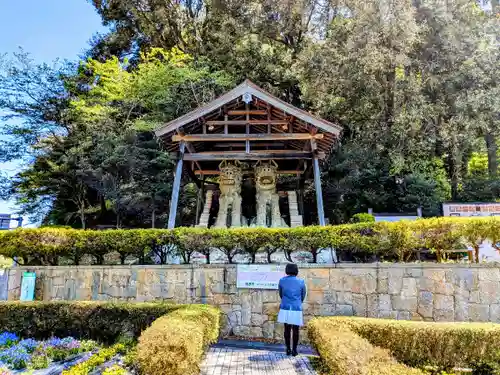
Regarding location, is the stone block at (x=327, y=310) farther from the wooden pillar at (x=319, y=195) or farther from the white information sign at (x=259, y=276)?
the wooden pillar at (x=319, y=195)

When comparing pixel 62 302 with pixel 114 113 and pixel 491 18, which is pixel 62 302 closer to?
pixel 114 113

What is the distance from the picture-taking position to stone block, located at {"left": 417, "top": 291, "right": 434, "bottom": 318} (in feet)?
25.9

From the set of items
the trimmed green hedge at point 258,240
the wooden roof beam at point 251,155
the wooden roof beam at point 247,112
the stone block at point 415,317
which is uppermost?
the wooden roof beam at point 247,112

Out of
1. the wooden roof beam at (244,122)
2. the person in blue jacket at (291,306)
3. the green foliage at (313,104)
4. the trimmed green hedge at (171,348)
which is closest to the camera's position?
the trimmed green hedge at (171,348)

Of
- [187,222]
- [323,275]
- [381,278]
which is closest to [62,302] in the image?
[323,275]

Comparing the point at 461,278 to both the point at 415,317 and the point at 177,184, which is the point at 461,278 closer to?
the point at 415,317

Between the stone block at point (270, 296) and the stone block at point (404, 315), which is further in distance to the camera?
the stone block at point (270, 296)

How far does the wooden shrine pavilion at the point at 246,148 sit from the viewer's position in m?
12.4

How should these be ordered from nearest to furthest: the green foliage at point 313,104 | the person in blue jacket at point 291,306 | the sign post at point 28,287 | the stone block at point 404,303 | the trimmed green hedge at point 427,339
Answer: the trimmed green hedge at point 427,339
the person in blue jacket at point 291,306
the stone block at point 404,303
the sign post at point 28,287
the green foliage at point 313,104

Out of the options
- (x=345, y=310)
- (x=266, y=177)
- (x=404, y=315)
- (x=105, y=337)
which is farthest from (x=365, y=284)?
(x=266, y=177)

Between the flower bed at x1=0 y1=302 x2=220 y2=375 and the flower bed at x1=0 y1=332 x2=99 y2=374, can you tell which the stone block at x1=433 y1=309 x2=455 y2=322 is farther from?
the flower bed at x1=0 y1=332 x2=99 y2=374

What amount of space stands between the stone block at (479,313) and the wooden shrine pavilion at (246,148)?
A: 4.46 metres

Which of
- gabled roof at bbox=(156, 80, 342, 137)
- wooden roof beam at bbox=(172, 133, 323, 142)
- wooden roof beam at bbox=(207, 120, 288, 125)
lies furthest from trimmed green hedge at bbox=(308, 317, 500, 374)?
wooden roof beam at bbox=(207, 120, 288, 125)

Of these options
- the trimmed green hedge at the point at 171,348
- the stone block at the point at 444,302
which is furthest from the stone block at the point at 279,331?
the trimmed green hedge at the point at 171,348
